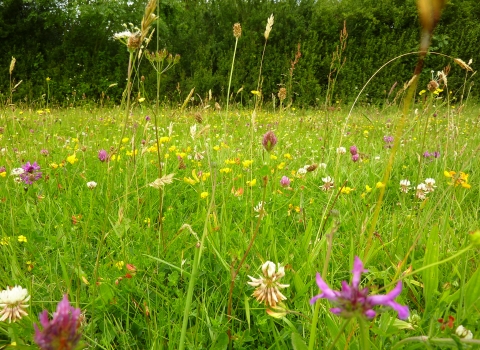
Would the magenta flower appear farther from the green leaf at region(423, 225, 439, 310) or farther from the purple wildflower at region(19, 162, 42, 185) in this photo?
the purple wildflower at region(19, 162, 42, 185)

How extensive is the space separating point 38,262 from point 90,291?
228mm

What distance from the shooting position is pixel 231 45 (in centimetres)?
1020

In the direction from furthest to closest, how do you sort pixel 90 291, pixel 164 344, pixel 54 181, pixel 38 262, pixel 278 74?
Result: pixel 278 74
pixel 54 181
pixel 38 262
pixel 90 291
pixel 164 344

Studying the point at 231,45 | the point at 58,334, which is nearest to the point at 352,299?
the point at 58,334

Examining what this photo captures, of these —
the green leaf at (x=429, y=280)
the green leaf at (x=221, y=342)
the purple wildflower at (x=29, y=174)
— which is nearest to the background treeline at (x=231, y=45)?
the purple wildflower at (x=29, y=174)

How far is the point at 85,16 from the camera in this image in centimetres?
1062

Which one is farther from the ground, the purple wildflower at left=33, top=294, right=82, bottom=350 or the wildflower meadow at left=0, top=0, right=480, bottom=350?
the purple wildflower at left=33, top=294, right=82, bottom=350

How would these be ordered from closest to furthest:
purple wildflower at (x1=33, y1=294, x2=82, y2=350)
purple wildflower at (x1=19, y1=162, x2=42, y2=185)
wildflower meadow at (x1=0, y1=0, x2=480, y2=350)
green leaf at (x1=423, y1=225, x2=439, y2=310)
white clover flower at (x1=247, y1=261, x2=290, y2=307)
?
purple wildflower at (x1=33, y1=294, x2=82, y2=350) → wildflower meadow at (x1=0, y1=0, x2=480, y2=350) → white clover flower at (x1=247, y1=261, x2=290, y2=307) → green leaf at (x1=423, y1=225, x2=439, y2=310) → purple wildflower at (x1=19, y1=162, x2=42, y2=185)

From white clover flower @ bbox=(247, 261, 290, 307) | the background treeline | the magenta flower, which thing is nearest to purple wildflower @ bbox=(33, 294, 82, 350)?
the magenta flower

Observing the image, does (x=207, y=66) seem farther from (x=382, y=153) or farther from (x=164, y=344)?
(x=164, y=344)

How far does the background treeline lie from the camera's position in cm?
933

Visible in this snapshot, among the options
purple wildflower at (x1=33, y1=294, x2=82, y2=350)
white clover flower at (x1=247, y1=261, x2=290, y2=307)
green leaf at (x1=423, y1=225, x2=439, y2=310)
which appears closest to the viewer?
purple wildflower at (x1=33, y1=294, x2=82, y2=350)

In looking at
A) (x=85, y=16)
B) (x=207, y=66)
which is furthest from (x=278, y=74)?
(x=85, y=16)

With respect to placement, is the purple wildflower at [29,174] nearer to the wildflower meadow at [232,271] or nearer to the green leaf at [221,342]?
the wildflower meadow at [232,271]
